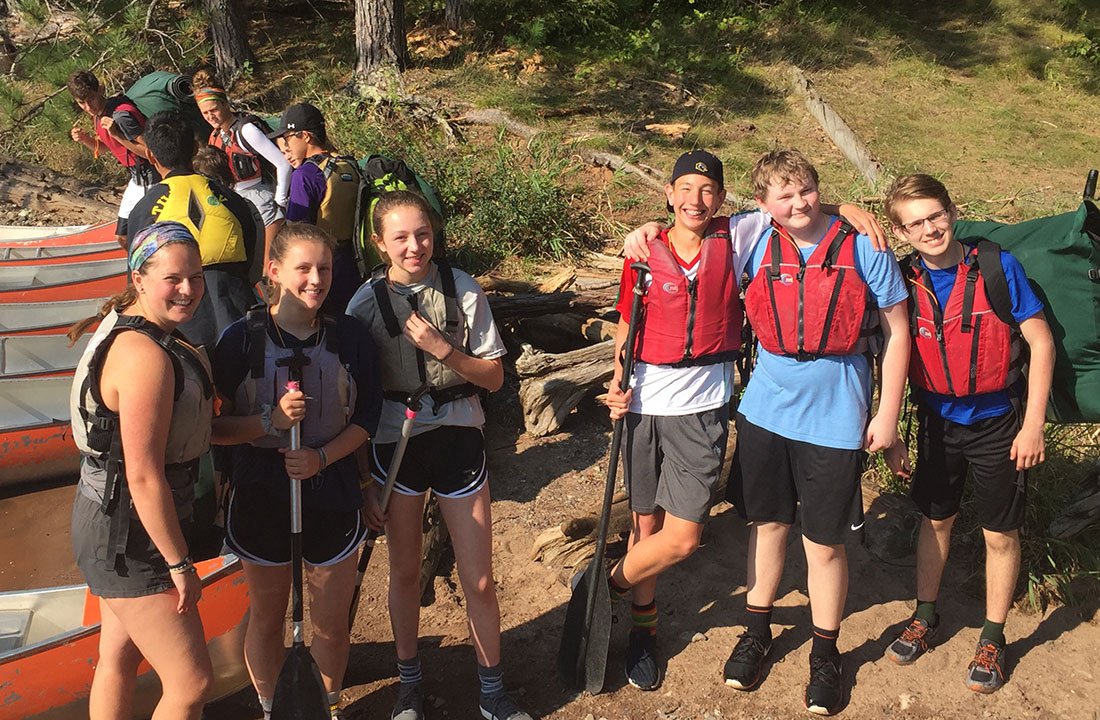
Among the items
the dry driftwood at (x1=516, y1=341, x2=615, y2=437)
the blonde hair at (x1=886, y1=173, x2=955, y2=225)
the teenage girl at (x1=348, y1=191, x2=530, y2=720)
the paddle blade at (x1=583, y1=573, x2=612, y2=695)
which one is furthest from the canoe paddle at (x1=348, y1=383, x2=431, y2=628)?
the dry driftwood at (x1=516, y1=341, x2=615, y2=437)

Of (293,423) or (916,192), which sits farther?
(916,192)

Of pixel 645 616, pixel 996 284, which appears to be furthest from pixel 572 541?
pixel 996 284

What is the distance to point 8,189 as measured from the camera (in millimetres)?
9414

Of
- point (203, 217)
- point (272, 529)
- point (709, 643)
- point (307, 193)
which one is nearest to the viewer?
point (272, 529)

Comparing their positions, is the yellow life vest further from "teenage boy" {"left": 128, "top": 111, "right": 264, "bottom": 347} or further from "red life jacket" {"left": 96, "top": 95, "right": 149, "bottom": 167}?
"red life jacket" {"left": 96, "top": 95, "right": 149, "bottom": 167}

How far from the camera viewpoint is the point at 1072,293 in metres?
3.26

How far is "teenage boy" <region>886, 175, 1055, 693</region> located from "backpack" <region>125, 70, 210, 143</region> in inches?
187

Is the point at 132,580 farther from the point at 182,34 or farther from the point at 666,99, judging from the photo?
the point at 182,34

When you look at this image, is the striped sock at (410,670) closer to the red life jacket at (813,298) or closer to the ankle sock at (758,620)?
the ankle sock at (758,620)

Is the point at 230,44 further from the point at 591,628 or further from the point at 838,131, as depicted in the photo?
the point at 591,628

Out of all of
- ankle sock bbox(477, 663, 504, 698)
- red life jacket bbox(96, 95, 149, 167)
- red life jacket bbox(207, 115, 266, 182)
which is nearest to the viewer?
ankle sock bbox(477, 663, 504, 698)

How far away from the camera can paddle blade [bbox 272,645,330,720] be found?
297cm

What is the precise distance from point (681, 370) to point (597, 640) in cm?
116

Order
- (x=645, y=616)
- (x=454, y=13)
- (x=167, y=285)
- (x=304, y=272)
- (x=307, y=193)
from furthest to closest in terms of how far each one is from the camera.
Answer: (x=454, y=13)
(x=307, y=193)
(x=645, y=616)
(x=304, y=272)
(x=167, y=285)
